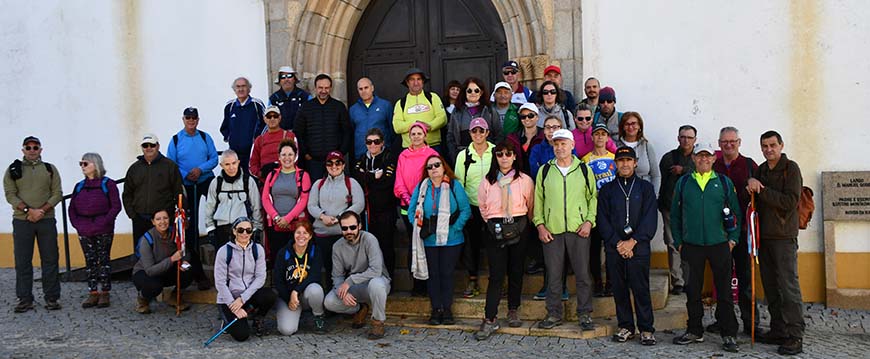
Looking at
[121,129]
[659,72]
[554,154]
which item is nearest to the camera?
[554,154]

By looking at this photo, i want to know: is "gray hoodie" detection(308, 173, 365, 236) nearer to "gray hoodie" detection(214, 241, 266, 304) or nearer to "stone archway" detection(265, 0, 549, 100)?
"gray hoodie" detection(214, 241, 266, 304)

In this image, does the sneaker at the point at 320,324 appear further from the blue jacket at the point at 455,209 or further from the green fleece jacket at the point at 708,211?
the green fleece jacket at the point at 708,211

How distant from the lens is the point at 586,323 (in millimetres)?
6457

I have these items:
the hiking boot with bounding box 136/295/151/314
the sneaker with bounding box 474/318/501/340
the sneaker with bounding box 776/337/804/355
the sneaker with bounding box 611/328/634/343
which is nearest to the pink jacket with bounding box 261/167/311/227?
the hiking boot with bounding box 136/295/151/314

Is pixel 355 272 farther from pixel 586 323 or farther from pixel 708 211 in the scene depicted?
pixel 708 211

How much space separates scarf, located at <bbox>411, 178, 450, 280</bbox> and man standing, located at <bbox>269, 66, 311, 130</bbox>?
198cm

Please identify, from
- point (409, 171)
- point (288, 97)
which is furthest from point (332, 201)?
point (288, 97)

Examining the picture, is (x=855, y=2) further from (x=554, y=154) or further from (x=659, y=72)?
(x=554, y=154)

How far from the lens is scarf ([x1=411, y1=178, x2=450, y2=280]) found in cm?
662

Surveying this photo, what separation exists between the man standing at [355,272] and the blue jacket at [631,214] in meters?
1.75

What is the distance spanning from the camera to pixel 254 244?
6930 mm

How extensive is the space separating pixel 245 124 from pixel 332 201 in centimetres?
172

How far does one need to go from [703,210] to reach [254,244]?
11.3 feet

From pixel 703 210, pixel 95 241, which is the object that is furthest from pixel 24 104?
pixel 703 210
